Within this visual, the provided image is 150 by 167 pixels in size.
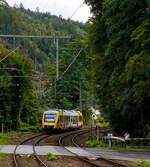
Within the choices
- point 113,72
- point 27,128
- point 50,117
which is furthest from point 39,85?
point 113,72

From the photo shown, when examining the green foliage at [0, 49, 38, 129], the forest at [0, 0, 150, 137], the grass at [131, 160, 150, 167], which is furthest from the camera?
the green foliage at [0, 49, 38, 129]

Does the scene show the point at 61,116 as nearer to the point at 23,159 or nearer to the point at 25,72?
the point at 25,72

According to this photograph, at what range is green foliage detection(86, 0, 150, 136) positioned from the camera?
1878 cm

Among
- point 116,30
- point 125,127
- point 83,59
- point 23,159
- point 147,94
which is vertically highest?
point 83,59

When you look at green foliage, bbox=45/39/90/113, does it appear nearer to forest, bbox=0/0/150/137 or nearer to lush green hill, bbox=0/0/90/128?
lush green hill, bbox=0/0/90/128

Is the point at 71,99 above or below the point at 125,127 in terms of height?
above

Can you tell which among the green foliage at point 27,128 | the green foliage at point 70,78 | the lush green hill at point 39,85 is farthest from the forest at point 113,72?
the green foliage at point 70,78

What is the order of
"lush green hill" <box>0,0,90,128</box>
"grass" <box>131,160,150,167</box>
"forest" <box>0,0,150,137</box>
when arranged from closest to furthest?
1. "grass" <box>131,160,150,167</box>
2. "forest" <box>0,0,150,137</box>
3. "lush green hill" <box>0,0,90,128</box>

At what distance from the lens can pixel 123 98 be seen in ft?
73.3

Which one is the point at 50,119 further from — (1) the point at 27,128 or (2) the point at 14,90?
(2) the point at 14,90

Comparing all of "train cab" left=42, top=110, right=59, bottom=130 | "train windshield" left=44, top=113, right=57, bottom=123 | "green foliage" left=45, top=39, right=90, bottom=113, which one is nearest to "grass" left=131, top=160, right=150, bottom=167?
"train cab" left=42, top=110, right=59, bottom=130

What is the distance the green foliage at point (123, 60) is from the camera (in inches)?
739

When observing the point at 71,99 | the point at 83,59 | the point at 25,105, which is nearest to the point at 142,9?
the point at 25,105

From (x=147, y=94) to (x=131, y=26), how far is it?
180 inches
